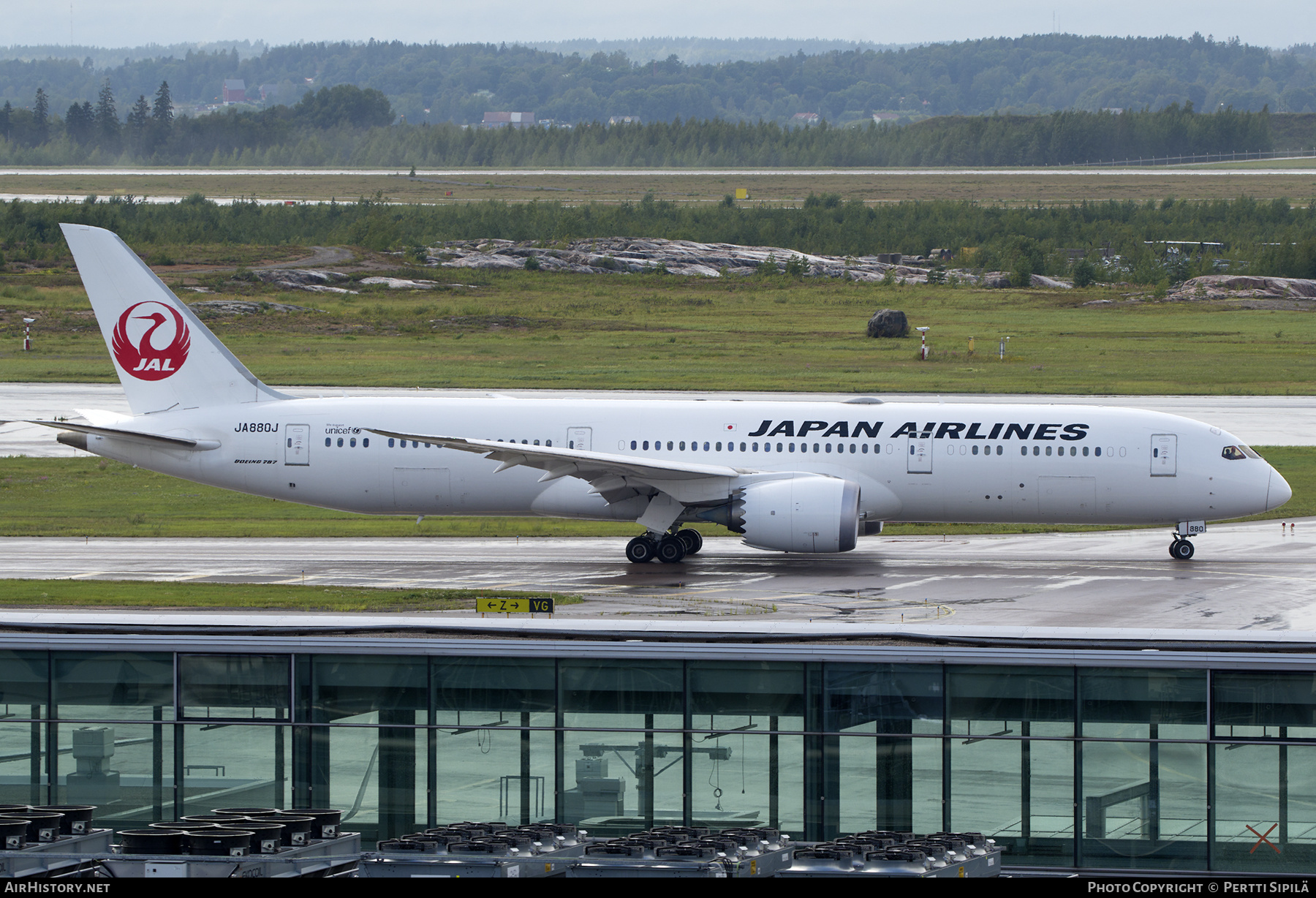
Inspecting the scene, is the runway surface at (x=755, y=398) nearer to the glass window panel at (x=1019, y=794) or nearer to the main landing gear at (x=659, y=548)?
the main landing gear at (x=659, y=548)

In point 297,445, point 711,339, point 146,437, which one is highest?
point 711,339

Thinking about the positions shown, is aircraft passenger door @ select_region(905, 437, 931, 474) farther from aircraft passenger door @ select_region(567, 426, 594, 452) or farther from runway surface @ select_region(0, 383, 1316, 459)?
runway surface @ select_region(0, 383, 1316, 459)

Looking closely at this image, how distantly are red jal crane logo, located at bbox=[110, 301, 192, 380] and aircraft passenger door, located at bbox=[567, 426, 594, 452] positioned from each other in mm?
10764

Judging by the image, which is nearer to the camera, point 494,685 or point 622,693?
point 622,693

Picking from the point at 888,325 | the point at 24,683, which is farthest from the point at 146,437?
the point at 888,325

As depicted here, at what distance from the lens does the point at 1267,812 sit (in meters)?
14.3

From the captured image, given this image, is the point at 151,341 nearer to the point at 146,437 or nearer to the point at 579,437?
the point at 146,437

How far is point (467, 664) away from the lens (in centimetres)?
1541

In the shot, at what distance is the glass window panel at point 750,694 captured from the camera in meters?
15.1

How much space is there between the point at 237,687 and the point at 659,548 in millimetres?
23598

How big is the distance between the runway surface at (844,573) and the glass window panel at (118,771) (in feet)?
44.0

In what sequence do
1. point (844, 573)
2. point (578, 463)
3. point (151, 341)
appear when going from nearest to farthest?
point (578, 463)
point (844, 573)
point (151, 341)
